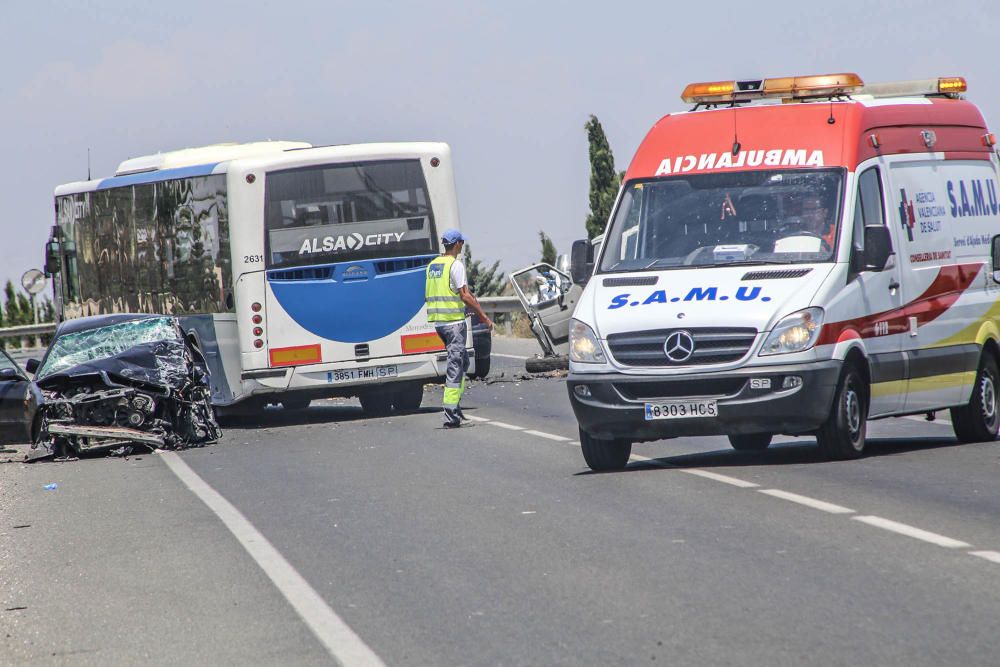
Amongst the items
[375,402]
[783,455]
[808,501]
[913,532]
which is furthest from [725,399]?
[375,402]

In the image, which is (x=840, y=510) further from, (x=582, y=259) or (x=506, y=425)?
(x=506, y=425)

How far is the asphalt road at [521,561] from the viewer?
680 centimetres

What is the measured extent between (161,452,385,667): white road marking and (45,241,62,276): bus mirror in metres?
13.3

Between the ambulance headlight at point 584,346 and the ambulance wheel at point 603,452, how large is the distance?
2.11ft

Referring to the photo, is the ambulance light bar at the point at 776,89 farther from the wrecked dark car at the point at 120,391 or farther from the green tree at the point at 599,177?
the green tree at the point at 599,177

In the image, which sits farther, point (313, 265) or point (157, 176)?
point (157, 176)

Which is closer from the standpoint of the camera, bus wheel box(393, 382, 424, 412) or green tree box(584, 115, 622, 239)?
bus wheel box(393, 382, 424, 412)

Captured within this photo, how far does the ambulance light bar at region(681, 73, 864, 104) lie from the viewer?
13.8 m

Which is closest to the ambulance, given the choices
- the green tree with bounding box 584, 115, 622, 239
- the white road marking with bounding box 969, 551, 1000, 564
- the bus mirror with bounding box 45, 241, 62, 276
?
the white road marking with bounding box 969, 551, 1000, 564

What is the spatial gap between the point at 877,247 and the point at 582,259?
237 cm

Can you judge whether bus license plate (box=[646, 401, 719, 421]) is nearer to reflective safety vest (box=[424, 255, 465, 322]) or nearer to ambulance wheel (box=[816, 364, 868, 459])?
ambulance wheel (box=[816, 364, 868, 459])

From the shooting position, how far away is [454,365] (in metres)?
18.2

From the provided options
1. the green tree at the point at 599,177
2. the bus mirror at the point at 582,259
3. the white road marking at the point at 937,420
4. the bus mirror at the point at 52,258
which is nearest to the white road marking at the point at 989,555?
the bus mirror at the point at 582,259

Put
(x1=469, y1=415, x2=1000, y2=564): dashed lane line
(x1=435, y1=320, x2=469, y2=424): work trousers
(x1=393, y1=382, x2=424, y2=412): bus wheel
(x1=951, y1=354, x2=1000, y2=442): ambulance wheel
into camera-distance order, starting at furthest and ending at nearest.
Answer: (x1=393, y1=382, x2=424, y2=412): bus wheel < (x1=435, y1=320, x2=469, y2=424): work trousers < (x1=951, y1=354, x2=1000, y2=442): ambulance wheel < (x1=469, y1=415, x2=1000, y2=564): dashed lane line
